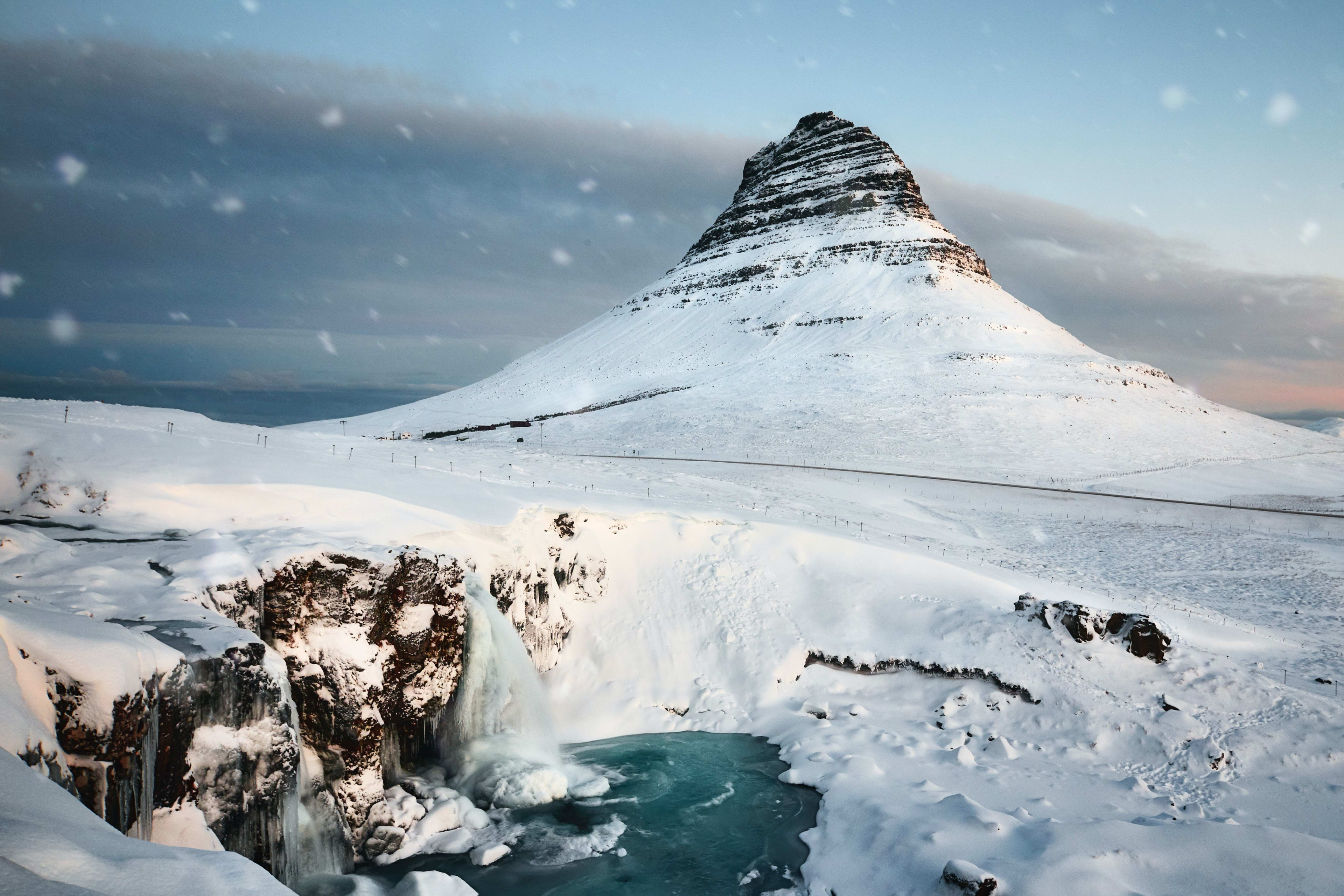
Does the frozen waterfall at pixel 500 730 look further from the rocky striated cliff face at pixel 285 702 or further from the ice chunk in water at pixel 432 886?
the ice chunk in water at pixel 432 886

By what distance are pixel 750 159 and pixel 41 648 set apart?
191 metres

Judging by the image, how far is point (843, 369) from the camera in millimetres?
82375

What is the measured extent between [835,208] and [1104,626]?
138 metres

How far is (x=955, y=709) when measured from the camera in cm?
1556

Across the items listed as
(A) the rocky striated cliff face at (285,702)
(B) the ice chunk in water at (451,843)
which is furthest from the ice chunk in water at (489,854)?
(A) the rocky striated cliff face at (285,702)

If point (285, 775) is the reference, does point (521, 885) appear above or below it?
below

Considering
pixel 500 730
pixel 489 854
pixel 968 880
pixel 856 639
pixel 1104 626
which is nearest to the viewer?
pixel 968 880

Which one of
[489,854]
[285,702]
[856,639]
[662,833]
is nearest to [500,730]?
[489,854]

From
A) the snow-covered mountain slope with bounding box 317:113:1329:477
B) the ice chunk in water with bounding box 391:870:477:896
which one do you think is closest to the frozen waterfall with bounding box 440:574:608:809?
the ice chunk in water with bounding box 391:870:477:896

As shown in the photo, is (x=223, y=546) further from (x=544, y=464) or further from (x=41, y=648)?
(x=544, y=464)

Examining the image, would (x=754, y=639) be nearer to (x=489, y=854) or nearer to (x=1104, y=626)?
(x=1104, y=626)

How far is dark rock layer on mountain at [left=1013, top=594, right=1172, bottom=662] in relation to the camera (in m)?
16.1

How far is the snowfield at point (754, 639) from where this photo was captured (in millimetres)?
8891

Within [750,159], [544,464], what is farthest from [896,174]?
[544,464]
